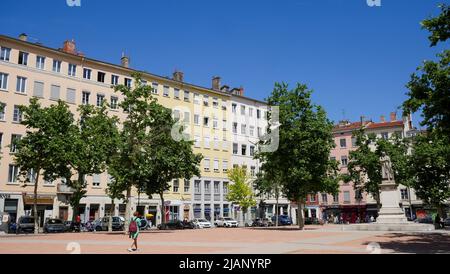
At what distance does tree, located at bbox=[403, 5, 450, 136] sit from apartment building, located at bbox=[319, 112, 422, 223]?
58.9 meters

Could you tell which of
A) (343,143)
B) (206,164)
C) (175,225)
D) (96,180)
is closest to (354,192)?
(343,143)

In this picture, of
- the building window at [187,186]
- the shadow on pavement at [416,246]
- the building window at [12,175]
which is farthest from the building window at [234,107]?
the shadow on pavement at [416,246]

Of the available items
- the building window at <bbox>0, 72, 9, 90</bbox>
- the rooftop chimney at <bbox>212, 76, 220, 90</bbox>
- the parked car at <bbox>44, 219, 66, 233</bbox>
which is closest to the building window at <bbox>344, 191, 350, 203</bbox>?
the rooftop chimney at <bbox>212, 76, 220, 90</bbox>

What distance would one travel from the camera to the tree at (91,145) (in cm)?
3628

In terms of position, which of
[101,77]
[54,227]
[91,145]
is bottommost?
[54,227]

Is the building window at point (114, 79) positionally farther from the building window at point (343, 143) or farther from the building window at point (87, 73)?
the building window at point (343, 143)

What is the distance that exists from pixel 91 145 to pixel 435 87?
3068 centimetres

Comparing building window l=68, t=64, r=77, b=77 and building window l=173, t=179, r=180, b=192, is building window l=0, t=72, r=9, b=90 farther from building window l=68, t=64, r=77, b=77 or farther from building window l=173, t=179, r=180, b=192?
building window l=173, t=179, r=180, b=192

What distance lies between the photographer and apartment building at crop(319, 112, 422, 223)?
76875 mm

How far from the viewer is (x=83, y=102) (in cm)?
5544

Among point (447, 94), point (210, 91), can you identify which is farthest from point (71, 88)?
point (447, 94)

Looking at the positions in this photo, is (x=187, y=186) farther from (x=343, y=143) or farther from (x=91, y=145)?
(x=343, y=143)

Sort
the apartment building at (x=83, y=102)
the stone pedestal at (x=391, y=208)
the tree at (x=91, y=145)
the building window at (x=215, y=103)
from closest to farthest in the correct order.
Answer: the stone pedestal at (x=391, y=208)
the tree at (x=91, y=145)
the apartment building at (x=83, y=102)
the building window at (x=215, y=103)

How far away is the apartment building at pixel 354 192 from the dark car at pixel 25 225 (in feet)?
183
